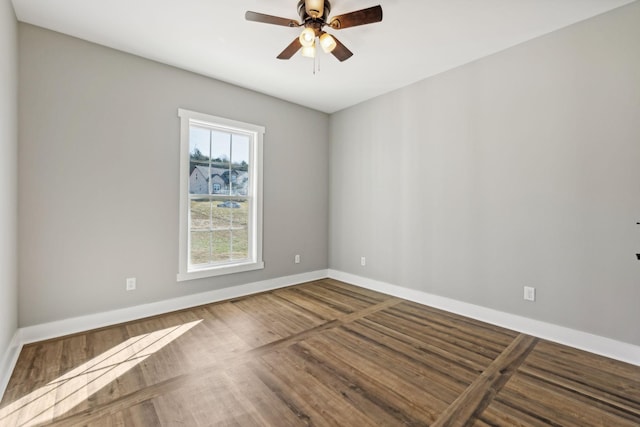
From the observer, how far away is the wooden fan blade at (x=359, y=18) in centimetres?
200

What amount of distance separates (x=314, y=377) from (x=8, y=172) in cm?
279

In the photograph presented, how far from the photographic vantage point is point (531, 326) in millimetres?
2777

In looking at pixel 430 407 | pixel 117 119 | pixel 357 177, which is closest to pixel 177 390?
pixel 430 407

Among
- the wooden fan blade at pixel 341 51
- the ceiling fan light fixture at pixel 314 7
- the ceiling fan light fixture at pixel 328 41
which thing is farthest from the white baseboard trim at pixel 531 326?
the ceiling fan light fixture at pixel 314 7

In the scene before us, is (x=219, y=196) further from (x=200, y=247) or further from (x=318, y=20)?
(x=318, y=20)

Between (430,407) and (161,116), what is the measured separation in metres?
3.69

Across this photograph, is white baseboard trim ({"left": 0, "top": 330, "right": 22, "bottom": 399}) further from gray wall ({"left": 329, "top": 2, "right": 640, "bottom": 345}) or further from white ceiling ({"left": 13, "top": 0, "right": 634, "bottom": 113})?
gray wall ({"left": 329, "top": 2, "right": 640, "bottom": 345})

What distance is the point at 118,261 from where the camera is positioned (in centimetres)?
301

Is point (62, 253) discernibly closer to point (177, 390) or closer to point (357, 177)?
point (177, 390)

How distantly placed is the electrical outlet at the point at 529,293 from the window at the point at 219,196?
315 centimetres

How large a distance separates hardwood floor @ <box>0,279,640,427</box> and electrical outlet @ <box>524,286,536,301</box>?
1.17ft

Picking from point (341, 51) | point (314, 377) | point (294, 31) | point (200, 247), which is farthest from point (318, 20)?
point (200, 247)

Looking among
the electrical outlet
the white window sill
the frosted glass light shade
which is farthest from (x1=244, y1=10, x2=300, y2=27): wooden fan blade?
the electrical outlet

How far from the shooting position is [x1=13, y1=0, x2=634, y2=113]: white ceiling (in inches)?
92.3
